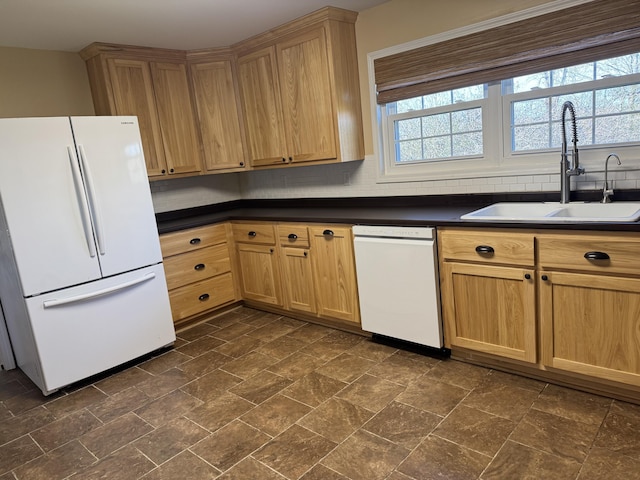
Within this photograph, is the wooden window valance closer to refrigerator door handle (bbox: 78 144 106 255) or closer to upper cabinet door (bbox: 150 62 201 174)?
upper cabinet door (bbox: 150 62 201 174)

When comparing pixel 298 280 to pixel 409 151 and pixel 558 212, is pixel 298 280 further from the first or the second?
pixel 558 212

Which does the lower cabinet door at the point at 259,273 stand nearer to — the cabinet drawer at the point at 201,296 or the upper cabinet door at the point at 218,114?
the cabinet drawer at the point at 201,296

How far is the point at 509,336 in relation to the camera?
2387mm

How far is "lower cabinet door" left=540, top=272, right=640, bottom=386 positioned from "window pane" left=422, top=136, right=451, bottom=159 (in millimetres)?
1262

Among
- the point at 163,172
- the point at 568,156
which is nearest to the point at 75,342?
the point at 163,172

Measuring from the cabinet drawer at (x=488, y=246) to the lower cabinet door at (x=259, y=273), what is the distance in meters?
1.52

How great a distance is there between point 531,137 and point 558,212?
55 cm

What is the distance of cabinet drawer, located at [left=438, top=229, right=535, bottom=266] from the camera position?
223 centimetres

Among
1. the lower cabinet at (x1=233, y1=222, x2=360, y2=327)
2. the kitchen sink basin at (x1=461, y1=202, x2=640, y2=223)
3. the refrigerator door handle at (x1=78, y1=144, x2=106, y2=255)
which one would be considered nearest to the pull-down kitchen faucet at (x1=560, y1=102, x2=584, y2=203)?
the kitchen sink basin at (x1=461, y1=202, x2=640, y2=223)

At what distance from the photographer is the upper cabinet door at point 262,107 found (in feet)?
11.7

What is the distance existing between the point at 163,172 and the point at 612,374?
332 centimetres

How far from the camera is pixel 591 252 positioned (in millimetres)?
2025

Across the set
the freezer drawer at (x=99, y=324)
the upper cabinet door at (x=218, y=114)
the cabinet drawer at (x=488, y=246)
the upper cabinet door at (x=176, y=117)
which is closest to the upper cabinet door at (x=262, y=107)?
the upper cabinet door at (x=218, y=114)

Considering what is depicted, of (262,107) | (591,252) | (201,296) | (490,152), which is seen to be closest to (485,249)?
(591,252)
